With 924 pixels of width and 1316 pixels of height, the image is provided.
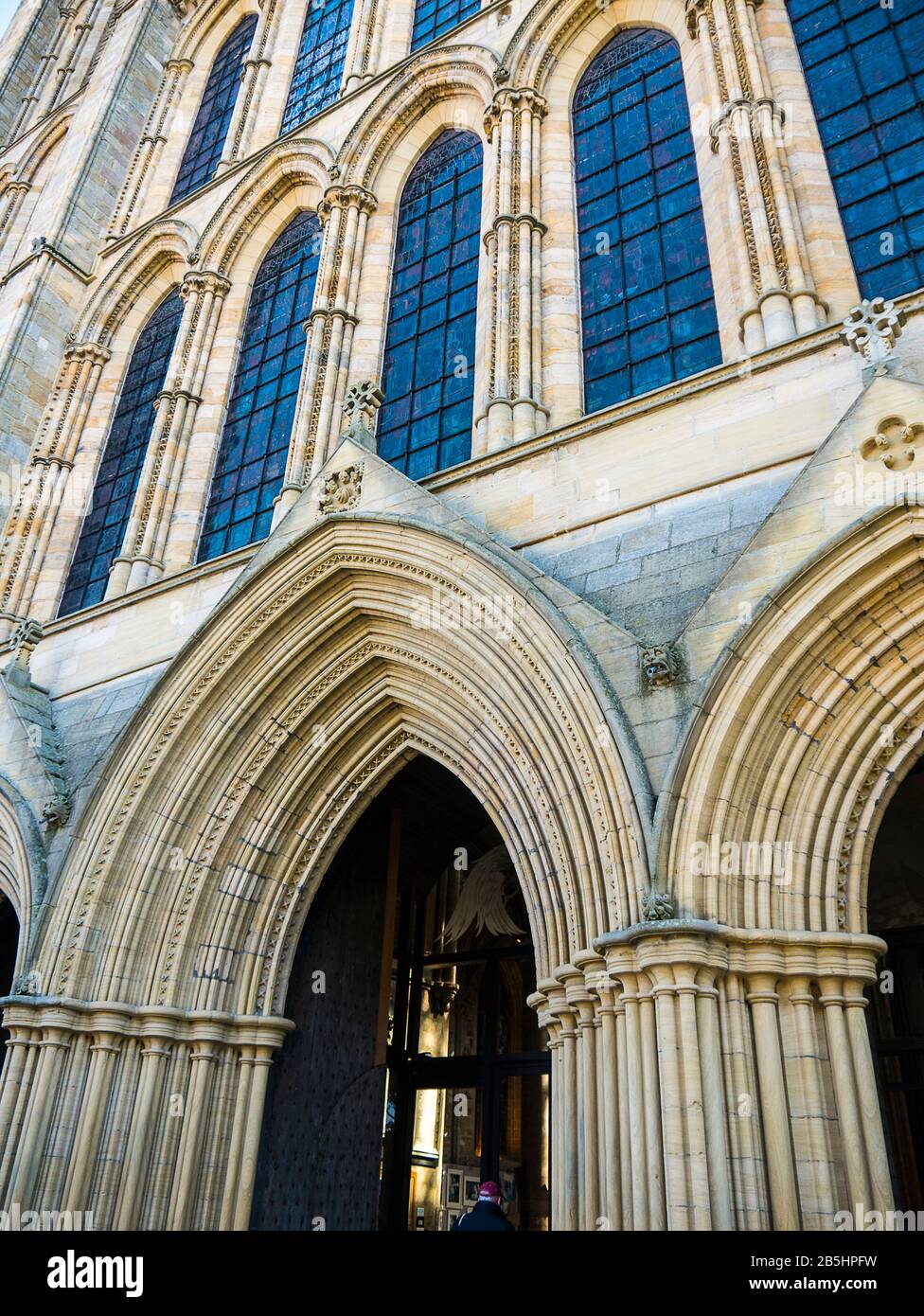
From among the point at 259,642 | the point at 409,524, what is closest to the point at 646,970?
the point at 409,524

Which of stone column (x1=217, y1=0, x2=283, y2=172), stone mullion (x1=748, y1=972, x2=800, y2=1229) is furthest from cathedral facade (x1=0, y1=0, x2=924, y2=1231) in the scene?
stone column (x1=217, y1=0, x2=283, y2=172)

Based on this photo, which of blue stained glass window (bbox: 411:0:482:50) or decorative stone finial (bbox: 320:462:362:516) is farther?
blue stained glass window (bbox: 411:0:482:50)

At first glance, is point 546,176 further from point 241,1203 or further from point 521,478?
point 241,1203

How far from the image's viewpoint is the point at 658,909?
5.00m

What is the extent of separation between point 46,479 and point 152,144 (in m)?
6.17

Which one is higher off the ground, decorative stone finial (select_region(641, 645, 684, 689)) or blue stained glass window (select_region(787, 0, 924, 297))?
blue stained glass window (select_region(787, 0, 924, 297))

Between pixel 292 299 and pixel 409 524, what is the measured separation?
5626mm

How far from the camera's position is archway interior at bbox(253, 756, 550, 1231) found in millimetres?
7742

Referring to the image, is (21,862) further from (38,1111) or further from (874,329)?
(874,329)

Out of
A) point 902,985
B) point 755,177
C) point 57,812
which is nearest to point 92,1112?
point 57,812

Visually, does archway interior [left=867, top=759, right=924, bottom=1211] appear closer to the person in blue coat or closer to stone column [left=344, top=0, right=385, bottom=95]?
the person in blue coat

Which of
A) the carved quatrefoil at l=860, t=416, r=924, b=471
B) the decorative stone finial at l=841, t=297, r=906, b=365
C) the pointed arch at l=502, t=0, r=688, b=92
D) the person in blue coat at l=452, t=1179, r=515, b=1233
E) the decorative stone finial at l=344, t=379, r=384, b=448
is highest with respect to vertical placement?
the pointed arch at l=502, t=0, r=688, b=92

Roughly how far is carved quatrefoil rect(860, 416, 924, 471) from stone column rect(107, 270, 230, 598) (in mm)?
6949

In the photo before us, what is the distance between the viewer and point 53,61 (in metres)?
19.4
